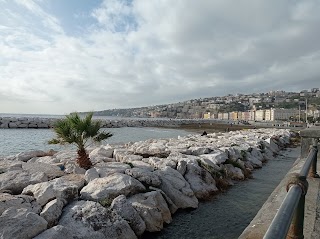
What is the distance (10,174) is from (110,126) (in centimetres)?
5229

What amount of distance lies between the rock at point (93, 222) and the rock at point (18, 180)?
4.72 feet

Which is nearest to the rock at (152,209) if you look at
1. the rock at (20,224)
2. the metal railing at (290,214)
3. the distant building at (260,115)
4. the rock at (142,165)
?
the rock at (142,165)

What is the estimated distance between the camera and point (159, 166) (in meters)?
8.34

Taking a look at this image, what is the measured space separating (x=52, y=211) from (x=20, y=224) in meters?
0.70

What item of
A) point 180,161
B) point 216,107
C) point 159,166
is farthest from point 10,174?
point 216,107

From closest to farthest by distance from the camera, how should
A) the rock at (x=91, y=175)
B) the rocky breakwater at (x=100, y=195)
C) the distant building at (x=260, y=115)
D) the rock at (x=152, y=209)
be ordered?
the rocky breakwater at (x=100, y=195), the rock at (x=152, y=209), the rock at (x=91, y=175), the distant building at (x=260, y=115)

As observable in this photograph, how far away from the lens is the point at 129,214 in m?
5.53

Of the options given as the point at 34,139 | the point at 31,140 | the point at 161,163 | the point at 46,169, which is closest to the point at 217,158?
the point at 161,163

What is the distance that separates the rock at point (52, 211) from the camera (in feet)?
15.6

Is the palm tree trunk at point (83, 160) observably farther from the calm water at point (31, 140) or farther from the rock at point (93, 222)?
the rock at point (93, 222)

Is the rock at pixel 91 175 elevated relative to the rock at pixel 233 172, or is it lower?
elevated

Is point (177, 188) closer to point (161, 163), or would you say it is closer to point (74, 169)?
point (161, 163)

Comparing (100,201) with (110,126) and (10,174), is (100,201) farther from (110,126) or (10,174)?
(110,126)

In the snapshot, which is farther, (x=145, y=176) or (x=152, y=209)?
(x=145, y=176)
